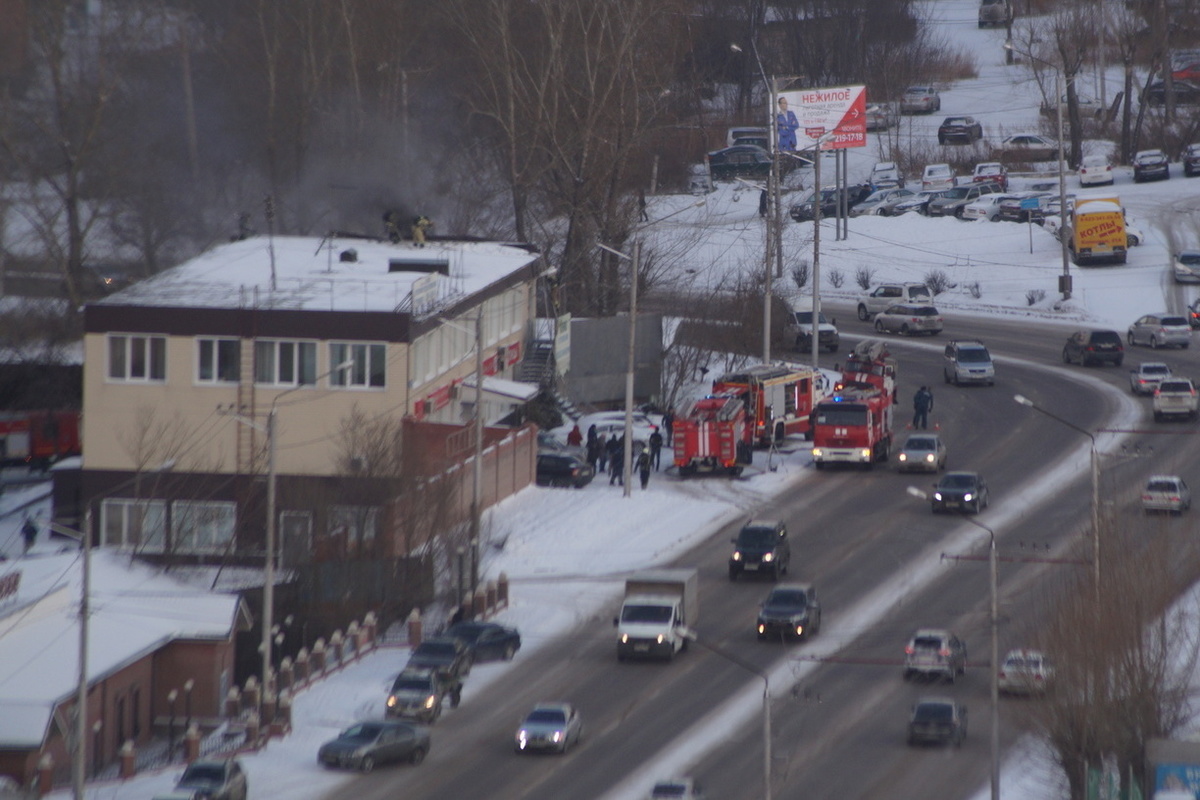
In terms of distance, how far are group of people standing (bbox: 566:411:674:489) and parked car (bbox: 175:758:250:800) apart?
1852 cm

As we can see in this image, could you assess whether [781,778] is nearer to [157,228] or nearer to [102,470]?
[102,470]

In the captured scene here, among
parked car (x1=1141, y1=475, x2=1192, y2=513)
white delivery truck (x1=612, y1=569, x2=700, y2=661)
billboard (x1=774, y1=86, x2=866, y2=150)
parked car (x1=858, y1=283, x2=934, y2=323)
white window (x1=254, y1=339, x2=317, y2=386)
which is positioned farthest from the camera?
billboard (x1=774, y1=86, x2=866, y2=150)

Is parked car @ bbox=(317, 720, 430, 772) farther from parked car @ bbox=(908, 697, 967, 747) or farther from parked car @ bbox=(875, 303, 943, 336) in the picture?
parked car @ bbox=(875, 303, 943, 336)

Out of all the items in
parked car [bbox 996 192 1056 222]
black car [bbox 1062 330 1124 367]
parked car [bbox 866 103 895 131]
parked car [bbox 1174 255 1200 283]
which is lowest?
black car [bbox 1062 330 1124 367]

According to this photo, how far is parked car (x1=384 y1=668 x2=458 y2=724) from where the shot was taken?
3009 centimetres

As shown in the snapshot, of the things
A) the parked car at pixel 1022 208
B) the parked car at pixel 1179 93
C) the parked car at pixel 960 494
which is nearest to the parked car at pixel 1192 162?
the parked car at pixel 1022 208

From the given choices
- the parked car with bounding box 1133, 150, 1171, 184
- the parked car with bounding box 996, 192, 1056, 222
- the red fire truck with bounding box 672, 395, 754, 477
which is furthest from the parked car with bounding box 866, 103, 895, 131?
the red fire truck with bounding box 672, 395, 754, 477

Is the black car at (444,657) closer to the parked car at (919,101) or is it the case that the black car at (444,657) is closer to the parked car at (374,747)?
the parked car at (374,747)

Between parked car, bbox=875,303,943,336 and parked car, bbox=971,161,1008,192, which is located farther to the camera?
parked car, bbox=971,161,1008,192

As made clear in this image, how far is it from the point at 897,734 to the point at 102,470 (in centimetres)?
2404

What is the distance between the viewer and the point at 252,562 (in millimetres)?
42594

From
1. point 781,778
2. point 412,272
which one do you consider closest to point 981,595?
point 781,778

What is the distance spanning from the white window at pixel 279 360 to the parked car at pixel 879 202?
132ft

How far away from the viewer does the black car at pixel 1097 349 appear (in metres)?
56.4
